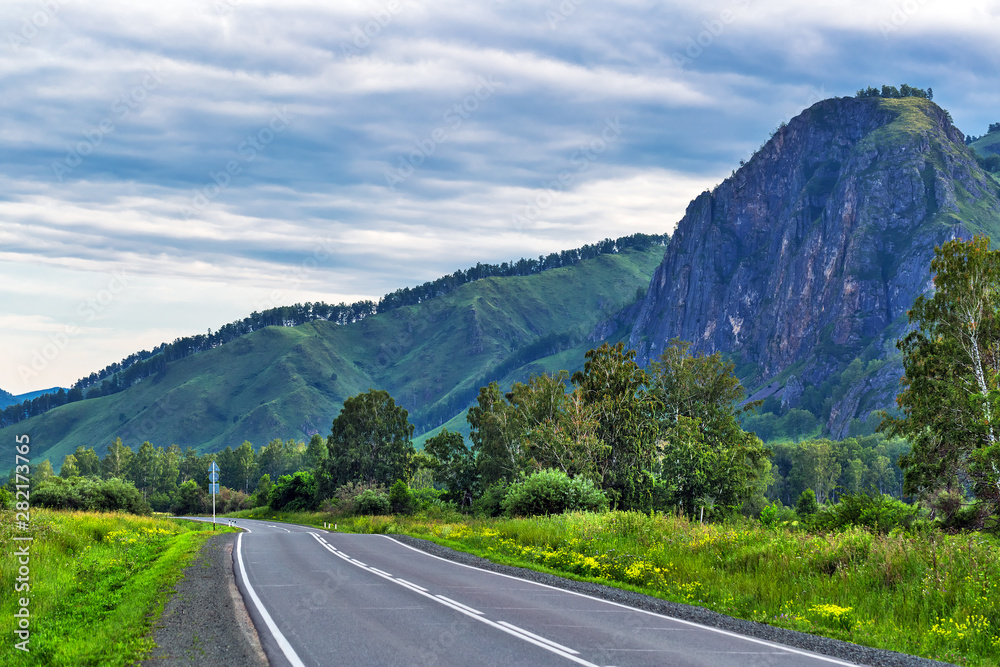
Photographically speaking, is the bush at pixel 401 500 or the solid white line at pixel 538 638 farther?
the bush at pixel 401 500

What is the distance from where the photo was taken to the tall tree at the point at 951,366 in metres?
34.1

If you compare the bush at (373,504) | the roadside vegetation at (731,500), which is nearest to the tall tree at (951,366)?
the roadside vegetation at (731,500)

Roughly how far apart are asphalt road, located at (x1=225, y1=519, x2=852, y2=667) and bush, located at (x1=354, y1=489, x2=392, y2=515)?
52779 millimetres

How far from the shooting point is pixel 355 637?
1276 cm

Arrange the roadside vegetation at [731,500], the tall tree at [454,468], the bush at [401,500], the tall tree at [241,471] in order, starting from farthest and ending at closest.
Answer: the tall tree at [241,471] < the tall tree at [454,468] < the bush at [401,500] < the roadside vegetation at [731,500]

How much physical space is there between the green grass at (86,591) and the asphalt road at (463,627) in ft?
7.38

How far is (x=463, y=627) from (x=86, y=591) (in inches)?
400

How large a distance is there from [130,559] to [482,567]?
37.5 ft

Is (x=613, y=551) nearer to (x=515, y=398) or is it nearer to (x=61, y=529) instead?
(x=61, y=529)

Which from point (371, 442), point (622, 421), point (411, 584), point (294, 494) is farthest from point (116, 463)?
point (411, 584)

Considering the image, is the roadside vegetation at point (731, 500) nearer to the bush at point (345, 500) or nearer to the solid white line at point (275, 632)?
the bush at point (345, 500)

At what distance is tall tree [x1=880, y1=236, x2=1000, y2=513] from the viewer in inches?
1341

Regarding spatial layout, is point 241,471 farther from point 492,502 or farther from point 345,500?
point 492,502

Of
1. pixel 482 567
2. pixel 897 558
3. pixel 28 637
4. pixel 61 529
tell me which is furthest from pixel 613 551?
pixel 61 529
